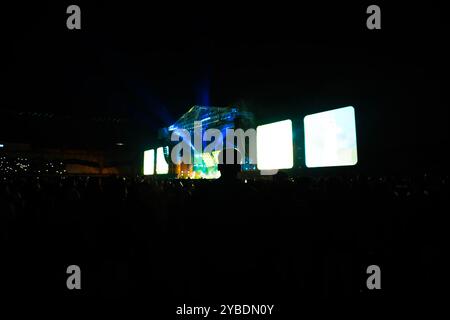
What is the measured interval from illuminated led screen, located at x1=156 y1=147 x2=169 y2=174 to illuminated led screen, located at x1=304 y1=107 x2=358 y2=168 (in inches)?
294

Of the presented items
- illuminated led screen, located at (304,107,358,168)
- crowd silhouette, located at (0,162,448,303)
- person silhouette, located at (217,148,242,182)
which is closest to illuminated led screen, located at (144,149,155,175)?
illuminated led screen, located at (304,107,358,168)

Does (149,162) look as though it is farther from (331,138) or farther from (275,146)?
(331,138)

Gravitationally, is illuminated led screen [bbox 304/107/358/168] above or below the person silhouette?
above

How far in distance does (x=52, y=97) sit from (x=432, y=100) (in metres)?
6.90

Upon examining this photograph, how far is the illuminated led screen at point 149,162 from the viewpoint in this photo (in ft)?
A: 45.1

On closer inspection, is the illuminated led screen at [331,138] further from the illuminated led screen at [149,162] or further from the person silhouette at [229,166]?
the illuminated led screen at [149,162]

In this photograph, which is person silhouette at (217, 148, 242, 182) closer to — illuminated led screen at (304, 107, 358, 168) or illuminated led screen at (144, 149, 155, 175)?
illuminated led screen at (304, 107, 358, 168)

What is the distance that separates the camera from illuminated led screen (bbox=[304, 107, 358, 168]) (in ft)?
17.0

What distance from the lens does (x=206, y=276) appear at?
2545 millimetres

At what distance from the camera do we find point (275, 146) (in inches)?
276

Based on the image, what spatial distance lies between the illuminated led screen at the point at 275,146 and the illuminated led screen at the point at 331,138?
1.77ft

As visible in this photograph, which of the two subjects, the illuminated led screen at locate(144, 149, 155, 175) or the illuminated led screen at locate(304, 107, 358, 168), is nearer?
the illuminated led screen at locate(304, 107, 358, 168)
